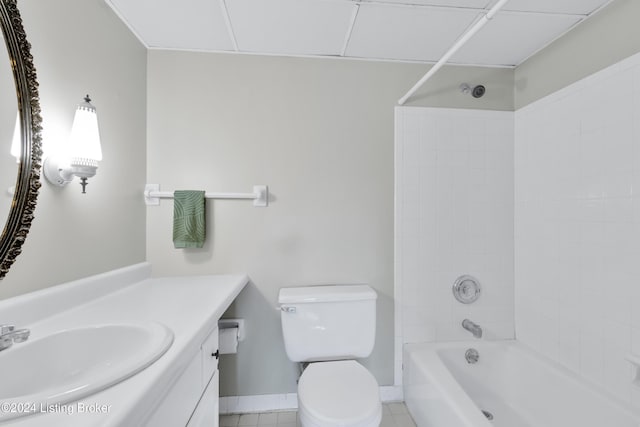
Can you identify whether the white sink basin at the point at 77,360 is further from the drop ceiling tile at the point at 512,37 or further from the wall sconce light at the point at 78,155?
the drop ceiling tile at the point at 512,37

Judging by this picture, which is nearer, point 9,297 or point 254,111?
point 9,297

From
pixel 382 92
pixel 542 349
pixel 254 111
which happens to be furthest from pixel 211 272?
pixel 542 349

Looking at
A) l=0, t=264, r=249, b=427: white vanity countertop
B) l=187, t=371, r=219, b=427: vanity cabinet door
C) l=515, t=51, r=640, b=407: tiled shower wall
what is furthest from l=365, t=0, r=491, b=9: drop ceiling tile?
l=187, t=371, r=219, b=427: vanity cabinet door

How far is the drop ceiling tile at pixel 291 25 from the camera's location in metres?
1.27

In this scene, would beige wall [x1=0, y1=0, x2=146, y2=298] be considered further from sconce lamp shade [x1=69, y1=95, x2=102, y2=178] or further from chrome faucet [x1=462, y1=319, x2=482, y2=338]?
chrome faucet [x1=462, y1=319, x2=482, y2=338]

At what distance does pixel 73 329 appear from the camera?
827 millimetres

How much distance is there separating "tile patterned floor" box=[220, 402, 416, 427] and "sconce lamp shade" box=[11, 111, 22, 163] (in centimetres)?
154

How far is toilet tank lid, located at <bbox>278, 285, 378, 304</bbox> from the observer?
1475mm

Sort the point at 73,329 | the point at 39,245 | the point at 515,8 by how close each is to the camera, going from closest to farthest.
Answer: the point at 73,329 < the point at 39,245 < the point at 515,8

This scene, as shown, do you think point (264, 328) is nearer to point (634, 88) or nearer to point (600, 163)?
point (600, 163)

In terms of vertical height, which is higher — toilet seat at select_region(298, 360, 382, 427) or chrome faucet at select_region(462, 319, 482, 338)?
chrome faucet at select_region(462, 319, 482, 338)

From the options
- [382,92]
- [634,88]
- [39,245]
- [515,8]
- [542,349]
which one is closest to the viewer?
[39,245]

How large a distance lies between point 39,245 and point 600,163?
2.26 meters

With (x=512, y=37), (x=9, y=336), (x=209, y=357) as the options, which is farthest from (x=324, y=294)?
(x=512, y=37)
